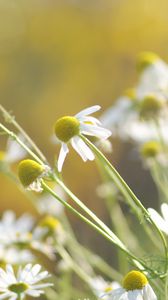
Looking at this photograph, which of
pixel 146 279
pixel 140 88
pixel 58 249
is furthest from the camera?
pixel 140 88

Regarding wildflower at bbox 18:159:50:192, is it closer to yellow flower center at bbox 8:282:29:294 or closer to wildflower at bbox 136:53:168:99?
yellow flower center at bbox 8:282:29:294

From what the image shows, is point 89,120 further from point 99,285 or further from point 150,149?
point 150,149

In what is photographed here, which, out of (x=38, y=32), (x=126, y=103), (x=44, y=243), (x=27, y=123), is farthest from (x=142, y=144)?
(x=38, y=32)

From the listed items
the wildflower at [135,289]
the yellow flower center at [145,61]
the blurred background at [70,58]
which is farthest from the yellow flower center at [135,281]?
the blurred background at [70,58]

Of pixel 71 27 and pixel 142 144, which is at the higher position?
pixel 71 27

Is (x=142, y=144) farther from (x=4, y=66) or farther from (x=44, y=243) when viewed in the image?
(x=4, y=66)

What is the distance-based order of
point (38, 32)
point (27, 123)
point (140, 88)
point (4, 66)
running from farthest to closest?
point (38, 32), point (4, 66), point (27, 123), point (140, 88)

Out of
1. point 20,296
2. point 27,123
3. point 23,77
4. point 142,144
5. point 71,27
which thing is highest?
→ point 71,27
